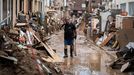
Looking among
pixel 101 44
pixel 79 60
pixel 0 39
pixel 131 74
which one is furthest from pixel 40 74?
pixel 101 44

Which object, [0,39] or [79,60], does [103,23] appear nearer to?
[79,60]

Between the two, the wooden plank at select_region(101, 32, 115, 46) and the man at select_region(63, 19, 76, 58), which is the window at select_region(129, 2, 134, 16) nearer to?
the wooden plank at select_region(101, 32, 115, 46)

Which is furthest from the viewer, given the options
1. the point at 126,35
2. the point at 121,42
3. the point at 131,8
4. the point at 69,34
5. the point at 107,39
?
the point at 131,8

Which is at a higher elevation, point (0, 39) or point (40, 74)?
point (0, 39)

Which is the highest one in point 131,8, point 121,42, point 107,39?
point 131,8

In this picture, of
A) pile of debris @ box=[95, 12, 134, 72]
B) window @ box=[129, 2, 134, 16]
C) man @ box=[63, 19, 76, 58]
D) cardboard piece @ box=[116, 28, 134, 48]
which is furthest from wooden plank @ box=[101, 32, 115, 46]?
man @ box=[63, 19, 76, 58]

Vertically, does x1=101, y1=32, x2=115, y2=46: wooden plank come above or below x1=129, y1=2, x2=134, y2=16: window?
below

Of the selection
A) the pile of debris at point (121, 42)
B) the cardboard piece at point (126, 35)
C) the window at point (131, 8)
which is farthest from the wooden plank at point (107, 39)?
the window at point (131, 8)

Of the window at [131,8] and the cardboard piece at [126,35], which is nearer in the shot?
the cardboard piece at [126,35]

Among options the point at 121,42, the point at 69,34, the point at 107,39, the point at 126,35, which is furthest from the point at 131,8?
the point at 69,34

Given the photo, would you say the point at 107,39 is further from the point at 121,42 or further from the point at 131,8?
the point at 131,8

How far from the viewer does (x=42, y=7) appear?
49938mm

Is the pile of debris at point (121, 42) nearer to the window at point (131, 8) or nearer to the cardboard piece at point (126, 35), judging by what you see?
the cardboard piece at point (126, 35)

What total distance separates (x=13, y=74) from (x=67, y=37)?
1012 cm
